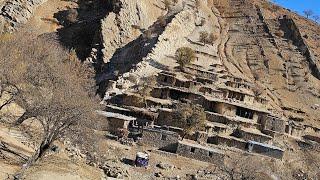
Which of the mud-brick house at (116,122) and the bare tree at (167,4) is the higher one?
the bare tree at (167,4)

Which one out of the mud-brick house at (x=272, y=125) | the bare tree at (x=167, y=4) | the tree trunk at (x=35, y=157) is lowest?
the tree trunk at (x=35, y=157)

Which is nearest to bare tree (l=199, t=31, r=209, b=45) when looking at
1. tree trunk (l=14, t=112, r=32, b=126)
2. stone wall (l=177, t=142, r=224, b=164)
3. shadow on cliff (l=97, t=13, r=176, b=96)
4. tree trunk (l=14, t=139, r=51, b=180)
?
shadow on cliff (l=97, t=13, r=176, b=96)

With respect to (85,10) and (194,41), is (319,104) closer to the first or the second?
(194,41)

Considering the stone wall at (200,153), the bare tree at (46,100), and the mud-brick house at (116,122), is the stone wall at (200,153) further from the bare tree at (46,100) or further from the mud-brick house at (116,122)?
the bare tree at (46,100)

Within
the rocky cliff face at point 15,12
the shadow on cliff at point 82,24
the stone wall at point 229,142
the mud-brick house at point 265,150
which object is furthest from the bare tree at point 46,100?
the shadow on cliff at point 82,24

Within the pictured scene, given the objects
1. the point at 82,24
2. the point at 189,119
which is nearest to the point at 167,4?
the point at 82,24
